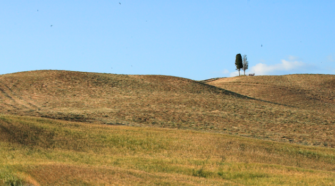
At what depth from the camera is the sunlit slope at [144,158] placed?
13.0 m

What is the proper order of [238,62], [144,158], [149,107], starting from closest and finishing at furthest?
[144,158]
[149,107]
[238,62]

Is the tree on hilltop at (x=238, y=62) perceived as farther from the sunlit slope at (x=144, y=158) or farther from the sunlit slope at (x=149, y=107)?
the sunlit slope at (x=144, y=158)

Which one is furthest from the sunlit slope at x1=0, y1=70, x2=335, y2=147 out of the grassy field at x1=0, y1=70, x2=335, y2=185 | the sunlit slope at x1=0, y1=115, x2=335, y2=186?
the sunlit slope at x1=0, y1=115, x2=335, y2=186

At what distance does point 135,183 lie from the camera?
1220 cm

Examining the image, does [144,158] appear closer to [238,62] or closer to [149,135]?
[149,135]

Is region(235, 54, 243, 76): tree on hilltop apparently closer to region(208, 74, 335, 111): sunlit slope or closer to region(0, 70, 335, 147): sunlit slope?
region(208, 74, 335, 111): sunlit slope

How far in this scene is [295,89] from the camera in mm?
68500

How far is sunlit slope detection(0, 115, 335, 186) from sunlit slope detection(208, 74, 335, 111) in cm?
3340

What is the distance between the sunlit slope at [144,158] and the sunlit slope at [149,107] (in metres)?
5.66

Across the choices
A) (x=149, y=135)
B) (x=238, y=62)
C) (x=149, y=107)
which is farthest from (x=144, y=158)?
(x=238, y=62)

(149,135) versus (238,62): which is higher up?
(238,62)

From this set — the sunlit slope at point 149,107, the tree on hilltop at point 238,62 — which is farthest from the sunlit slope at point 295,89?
the tree on hilltop at point 238,62

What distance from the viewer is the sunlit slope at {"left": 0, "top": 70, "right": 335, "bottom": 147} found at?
32.1 metres

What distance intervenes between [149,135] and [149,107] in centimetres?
1474
